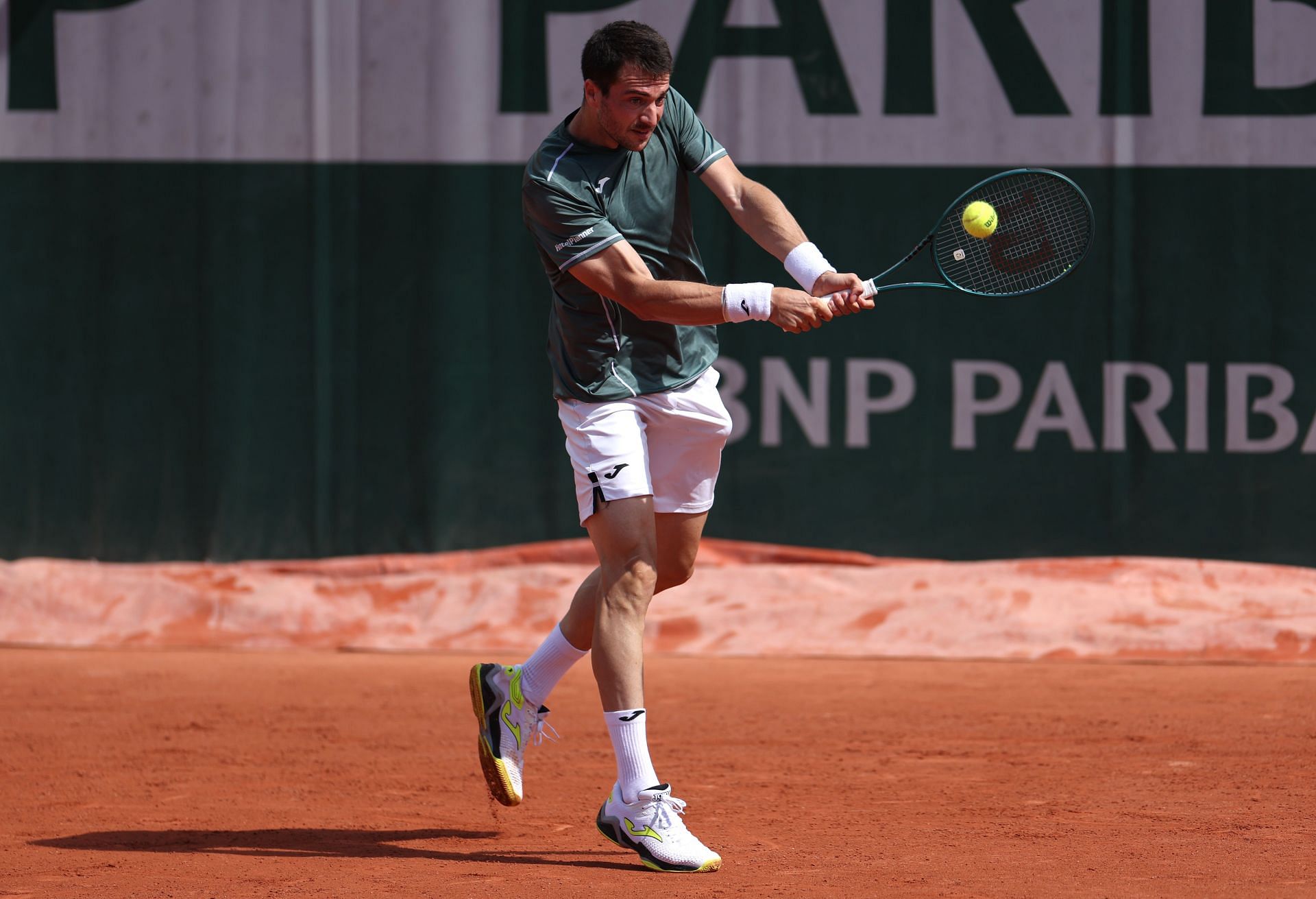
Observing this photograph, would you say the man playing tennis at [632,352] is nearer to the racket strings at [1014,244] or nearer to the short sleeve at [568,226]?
the short sleeve at [568,226]

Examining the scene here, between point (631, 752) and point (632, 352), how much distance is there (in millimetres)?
861

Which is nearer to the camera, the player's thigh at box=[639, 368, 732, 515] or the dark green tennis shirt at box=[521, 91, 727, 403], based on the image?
the dark green tennis shirt at box=[521, 91, 727, 403]

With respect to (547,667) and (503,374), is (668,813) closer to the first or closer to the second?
(547,667)

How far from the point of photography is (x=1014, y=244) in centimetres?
379

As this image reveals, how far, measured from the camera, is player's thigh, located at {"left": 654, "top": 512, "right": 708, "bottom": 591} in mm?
3527

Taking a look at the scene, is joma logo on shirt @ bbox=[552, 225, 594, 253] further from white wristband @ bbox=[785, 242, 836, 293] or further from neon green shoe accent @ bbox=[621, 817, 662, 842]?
neon green shoe accent @ bbox=[621, 817, 662, 842]

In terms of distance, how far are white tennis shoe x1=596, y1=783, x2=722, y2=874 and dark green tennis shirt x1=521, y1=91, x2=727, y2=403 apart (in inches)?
33.9

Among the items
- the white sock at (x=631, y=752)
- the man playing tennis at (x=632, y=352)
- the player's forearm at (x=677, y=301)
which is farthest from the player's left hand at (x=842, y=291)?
the white sock at (x=631, y=752)

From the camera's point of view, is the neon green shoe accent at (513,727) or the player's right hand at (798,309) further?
the neon green shoe accent at (513,727)

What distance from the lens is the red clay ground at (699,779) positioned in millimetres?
3080

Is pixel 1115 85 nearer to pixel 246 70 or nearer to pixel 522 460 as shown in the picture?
pixel 522 460

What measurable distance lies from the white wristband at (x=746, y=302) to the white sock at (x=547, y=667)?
0.86 metres

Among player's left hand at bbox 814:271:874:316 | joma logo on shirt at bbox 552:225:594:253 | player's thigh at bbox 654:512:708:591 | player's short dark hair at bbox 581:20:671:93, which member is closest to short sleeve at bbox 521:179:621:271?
joma logo on shirt at bbox 552:225:594:253

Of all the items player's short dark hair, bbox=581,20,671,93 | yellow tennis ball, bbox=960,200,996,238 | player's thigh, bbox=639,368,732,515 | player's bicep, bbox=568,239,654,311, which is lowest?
player's thigh, bbox=639,368,732,515
